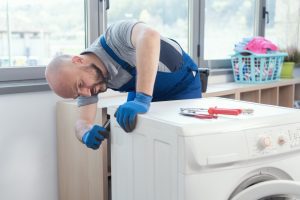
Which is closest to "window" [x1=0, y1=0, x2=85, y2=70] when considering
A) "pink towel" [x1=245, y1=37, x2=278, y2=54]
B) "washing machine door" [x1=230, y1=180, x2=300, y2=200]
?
"pink towel" [x1=245, y1=37, x2=278, y2=54]

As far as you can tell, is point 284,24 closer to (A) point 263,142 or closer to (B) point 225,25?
(B) point 225,25

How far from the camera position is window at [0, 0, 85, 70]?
1.96 metres

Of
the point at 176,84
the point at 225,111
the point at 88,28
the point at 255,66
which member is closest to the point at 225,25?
the point at 255,66

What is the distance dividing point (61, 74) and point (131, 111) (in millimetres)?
269

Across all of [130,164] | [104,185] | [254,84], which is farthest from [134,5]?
[130,164]

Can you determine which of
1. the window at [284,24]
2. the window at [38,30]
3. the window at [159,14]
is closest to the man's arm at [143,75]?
the window at [38,30]

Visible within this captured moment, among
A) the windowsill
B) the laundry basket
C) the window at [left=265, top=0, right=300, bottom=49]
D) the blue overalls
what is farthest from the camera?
the window at [left=265, top=0, right=300, bottom=49]

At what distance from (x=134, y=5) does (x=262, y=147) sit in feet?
5.15

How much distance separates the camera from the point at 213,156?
3.54 feet

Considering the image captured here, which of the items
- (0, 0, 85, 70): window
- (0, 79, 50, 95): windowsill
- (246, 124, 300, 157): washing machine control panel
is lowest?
(246, 124, 300, 157): washing machine control panel

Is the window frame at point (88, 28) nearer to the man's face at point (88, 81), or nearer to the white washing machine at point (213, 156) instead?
the man's face at point (88, 81)

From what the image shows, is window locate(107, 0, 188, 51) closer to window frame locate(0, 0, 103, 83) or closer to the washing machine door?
window frame locate(0, 0, 103, 83)

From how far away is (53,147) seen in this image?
2.01 m

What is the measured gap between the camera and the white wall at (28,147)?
185cm
